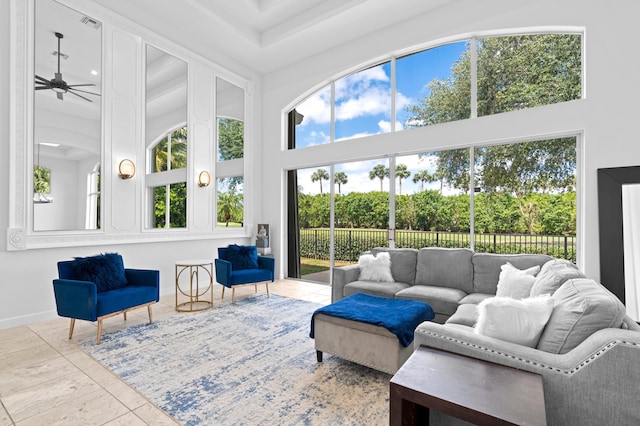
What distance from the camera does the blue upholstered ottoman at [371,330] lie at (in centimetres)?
233

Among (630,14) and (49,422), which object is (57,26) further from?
(630,14)

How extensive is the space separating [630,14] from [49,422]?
6.46 m

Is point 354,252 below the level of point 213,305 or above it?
above

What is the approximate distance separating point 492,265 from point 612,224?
151 cm

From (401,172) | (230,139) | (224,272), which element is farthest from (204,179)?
(401,172)

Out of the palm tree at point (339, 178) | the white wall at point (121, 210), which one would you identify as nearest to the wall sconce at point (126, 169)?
the white wall at point (121, 210)

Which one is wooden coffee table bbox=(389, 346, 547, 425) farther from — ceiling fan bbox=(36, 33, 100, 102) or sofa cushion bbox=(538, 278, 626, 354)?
ceiling fan bbox=(36, 33, 100, 102)

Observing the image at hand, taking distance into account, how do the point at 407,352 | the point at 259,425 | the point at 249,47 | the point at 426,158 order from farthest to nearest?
the point at 249,47 → the point at 426,158 → the point at 407,352 → the point at 259,425

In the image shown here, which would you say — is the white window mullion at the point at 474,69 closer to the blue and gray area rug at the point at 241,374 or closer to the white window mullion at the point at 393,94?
the white window mullion at the point at 393,94

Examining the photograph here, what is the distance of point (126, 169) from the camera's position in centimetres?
456

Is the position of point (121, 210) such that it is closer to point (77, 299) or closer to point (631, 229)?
point (77, 299)

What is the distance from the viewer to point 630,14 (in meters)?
3.50

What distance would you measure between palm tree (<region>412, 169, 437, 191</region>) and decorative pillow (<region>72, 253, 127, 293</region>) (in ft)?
14.1

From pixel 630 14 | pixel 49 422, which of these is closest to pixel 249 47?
pixel 630 14
